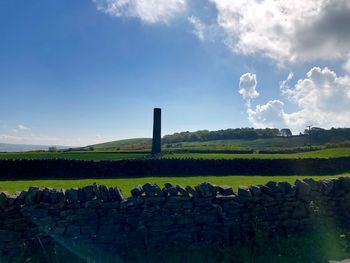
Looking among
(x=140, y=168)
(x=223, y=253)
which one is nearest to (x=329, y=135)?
(x=140, y=168)

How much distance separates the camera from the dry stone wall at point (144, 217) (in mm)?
7202

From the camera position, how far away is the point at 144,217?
761cm

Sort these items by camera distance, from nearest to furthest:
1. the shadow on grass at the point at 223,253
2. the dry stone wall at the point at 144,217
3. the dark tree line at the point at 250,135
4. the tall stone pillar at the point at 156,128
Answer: the shadow on grass at the point at 223,253, the dry stone wall at the point at 144,217, the tall stone pillar at the point at 156,128, the dark tree line at the point at 250,135

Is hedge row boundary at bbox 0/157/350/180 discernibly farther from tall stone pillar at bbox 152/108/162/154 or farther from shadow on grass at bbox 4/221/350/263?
shadow on grass at bbox 4/221/350/263

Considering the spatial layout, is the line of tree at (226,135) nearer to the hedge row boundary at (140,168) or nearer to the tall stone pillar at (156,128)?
the tall stone pillar at (156,128)

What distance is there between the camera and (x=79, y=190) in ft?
24.9

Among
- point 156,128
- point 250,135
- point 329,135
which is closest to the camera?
point 156,128

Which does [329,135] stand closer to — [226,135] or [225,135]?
[226,135]

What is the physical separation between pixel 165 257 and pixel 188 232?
0.93 metres

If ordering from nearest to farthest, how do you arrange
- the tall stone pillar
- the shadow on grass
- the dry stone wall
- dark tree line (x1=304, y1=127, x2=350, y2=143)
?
the shadow on grass, the dry stone wall, the tall stone pillar, dark tree line (x1=304, y1=127, x2=350, y2=143)

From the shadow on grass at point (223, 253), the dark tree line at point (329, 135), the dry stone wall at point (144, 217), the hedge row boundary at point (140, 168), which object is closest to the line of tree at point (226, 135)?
the dark tree line at point (329, 135)

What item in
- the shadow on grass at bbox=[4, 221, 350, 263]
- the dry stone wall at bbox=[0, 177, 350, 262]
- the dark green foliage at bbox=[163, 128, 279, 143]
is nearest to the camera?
the shadow on grass at bbox=[4, 221, 350, 263]

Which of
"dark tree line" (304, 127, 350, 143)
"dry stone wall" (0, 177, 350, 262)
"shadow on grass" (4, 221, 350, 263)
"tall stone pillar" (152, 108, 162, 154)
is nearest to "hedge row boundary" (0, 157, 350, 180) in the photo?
"tall stone pillar" (152, 108, 162, 154)

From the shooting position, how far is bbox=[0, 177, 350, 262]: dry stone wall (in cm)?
720
